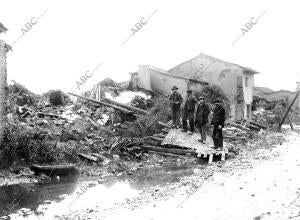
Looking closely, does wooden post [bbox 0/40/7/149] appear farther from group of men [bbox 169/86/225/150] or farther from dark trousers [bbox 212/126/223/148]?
dark trousers [bbox 212/126/223/148]

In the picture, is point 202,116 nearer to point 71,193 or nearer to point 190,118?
point 190,118

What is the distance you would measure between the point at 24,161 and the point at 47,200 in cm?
336

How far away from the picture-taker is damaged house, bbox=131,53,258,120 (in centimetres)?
2833

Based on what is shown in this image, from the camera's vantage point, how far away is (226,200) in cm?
764

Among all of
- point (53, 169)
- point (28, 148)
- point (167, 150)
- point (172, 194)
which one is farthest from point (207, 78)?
point (172, 194)

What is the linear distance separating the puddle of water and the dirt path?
27.9 inches

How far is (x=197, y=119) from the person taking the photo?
15539 mm

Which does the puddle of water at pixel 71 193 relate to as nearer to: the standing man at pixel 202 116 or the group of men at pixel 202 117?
the group of men at pixel 202 117

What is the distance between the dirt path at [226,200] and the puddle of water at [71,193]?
0.71 metres

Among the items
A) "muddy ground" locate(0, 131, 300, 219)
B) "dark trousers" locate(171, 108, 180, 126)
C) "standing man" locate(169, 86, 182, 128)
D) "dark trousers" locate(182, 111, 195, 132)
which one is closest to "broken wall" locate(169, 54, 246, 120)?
"dark trousers" locate(171, 108, 180, 126)

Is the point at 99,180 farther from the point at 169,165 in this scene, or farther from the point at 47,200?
the point at 169,165

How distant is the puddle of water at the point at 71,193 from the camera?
8.16 meters

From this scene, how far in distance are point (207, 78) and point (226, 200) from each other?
25.1m

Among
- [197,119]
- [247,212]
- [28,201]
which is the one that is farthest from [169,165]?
[247,212]
